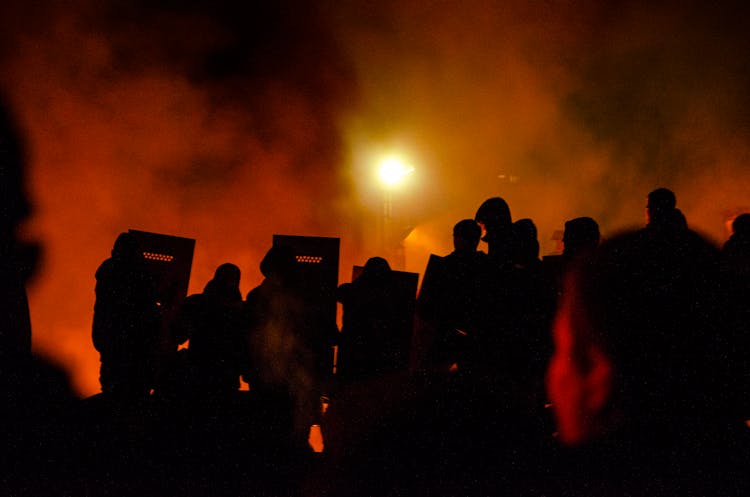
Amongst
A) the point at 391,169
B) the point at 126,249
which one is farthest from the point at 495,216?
the point at 391,169

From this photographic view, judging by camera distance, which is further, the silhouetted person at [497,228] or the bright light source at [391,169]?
the bright light source at [391,169]

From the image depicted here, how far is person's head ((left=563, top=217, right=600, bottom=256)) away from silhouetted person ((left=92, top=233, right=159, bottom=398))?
2.50 metres

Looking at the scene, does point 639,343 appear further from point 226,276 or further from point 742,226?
point 226,276

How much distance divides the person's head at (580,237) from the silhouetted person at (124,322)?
2.50 m

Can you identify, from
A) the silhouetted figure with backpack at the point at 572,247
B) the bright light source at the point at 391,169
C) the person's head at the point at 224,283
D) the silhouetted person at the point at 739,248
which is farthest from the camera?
the bright light source at the point at 391,169

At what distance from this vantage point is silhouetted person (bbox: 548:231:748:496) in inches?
93.9

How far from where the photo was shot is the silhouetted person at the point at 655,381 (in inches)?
93.9

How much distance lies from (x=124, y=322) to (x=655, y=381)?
295cm

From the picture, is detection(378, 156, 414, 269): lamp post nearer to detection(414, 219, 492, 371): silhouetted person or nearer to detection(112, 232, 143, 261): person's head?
detection(414, 219, 492, 371): silhouetted person

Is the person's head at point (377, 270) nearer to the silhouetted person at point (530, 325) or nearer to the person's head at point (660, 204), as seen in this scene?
the silhouetted person at point (530, 325)

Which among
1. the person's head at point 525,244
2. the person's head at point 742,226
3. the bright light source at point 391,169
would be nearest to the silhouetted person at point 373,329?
the person's head at point 525,244

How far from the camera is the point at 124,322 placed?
9.77 feet

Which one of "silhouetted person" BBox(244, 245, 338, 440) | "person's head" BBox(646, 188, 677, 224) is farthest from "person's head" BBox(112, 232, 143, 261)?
"person's head" BBox(646, 188, 677, 224)

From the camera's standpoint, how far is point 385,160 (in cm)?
632
